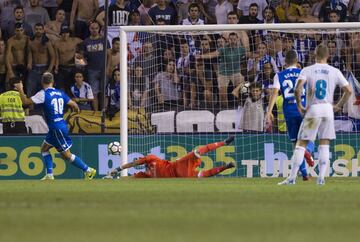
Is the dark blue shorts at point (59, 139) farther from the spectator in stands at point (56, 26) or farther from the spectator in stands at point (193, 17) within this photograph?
the spectator in stands at point (193, 17)

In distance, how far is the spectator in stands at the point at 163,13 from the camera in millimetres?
25859

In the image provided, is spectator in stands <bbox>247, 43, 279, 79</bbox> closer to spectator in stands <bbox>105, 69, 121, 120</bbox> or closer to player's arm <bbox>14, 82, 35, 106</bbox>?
spectator in stands <bbox>105, 69, 121, 120</bbox>

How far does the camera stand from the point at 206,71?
24000 mm

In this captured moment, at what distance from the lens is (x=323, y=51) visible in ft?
54.2

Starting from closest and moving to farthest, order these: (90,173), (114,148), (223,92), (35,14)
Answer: (90,173) < (114,148) < (223,92) < (35,14)

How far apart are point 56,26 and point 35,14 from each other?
0.61m

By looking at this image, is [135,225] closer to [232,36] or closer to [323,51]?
[323,51]

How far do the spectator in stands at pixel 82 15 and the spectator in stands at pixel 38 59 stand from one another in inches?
28.5

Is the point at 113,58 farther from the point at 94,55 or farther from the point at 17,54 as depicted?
the point at 17,54

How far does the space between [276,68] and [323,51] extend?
717cm

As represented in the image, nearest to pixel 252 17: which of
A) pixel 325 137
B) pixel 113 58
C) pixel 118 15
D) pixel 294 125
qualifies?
pixel 118 15

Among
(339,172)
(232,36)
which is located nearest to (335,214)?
(339,172)

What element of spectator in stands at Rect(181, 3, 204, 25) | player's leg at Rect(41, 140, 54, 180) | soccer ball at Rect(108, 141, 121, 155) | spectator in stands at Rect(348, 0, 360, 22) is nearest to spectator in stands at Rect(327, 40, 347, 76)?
spectator in stands at Rect(348, 0, 360, 22)

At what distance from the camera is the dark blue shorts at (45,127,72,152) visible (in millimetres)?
21141
